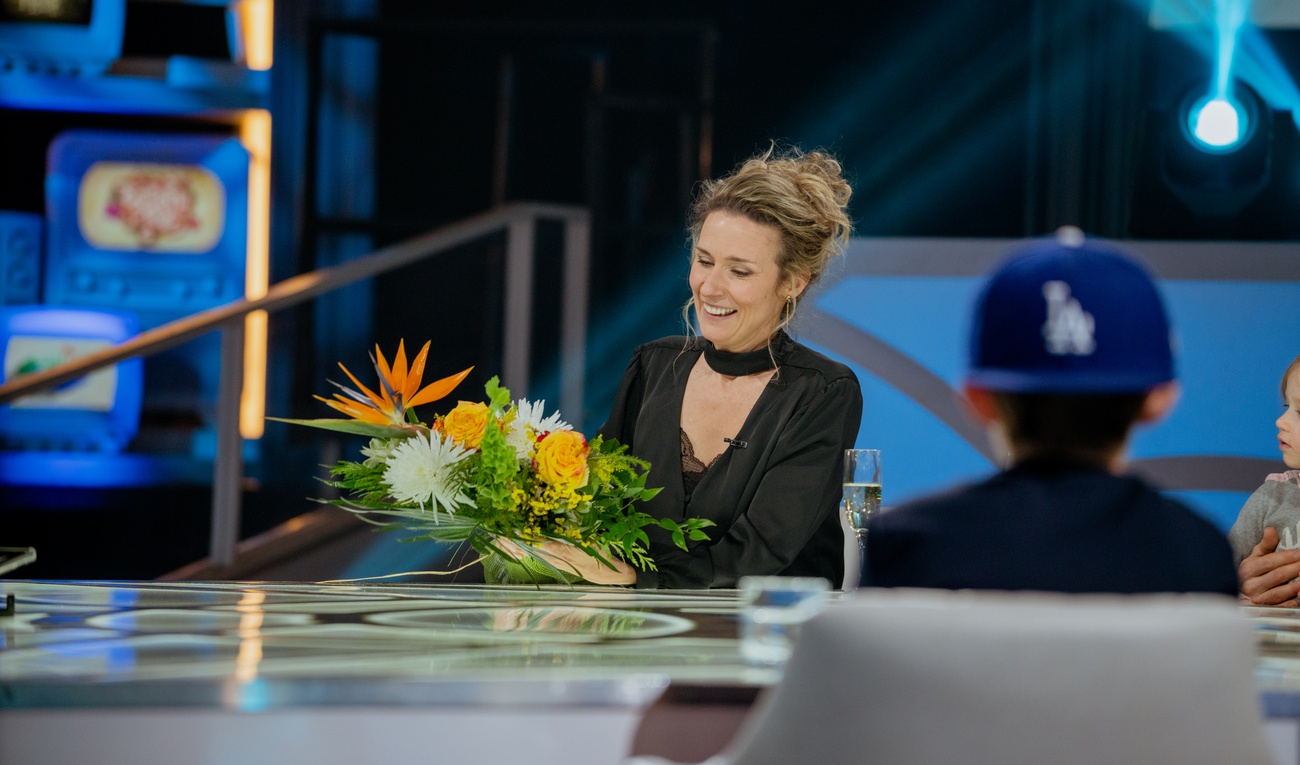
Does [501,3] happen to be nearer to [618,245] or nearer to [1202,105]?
[618,245]

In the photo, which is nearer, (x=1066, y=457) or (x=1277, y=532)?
(x=1066, y=457)

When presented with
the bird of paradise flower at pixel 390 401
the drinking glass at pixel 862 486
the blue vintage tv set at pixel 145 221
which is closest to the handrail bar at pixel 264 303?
the blue vintage tv set at pixel 145 221

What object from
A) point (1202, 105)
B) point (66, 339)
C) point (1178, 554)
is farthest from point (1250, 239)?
point (66, 339)

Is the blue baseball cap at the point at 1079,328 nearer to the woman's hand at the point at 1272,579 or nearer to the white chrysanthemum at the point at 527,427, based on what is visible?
the white chrysanthemum at the point at 527,427

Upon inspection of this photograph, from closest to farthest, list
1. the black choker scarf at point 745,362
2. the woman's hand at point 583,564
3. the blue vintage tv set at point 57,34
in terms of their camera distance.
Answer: the woman's hand at point 583,564 → the black choker scarf at point 745,362 → the blue vintage tv set at point 57,34

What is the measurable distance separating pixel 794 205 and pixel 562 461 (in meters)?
0.89

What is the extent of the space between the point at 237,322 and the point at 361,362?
216cm

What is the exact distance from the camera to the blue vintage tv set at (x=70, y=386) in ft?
15.5

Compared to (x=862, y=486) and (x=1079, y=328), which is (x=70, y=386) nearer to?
(x=862, y=486)

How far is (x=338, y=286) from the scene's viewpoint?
439 centimetres

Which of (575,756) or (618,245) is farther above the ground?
(618,245)

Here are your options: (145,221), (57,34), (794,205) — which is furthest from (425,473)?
(57,34)

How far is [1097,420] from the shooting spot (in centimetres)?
81

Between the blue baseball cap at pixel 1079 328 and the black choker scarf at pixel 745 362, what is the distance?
1.49 m
